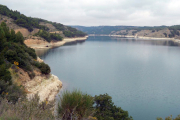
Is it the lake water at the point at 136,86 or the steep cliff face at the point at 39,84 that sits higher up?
the steep cliff face at the point at 39,84

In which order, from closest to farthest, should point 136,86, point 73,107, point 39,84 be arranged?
point 73,107 → point 39,84 → point 136,86

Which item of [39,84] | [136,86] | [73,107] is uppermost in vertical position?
[73,107]

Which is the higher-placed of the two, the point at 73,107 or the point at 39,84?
the point at 73,107

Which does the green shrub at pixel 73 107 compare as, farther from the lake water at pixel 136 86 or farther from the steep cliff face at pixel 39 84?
the steep cliff face at pixel 39 84

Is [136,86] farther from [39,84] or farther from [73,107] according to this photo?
[73,107]

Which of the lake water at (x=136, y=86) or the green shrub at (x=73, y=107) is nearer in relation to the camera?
the green shrub at (x=73, y=107)

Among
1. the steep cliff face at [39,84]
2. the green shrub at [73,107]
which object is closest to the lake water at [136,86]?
the steep cliff face at [39,84]

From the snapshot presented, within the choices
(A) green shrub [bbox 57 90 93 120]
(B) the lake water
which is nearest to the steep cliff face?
(B) the lake water

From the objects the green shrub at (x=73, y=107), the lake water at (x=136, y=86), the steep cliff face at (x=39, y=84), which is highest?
the green shrub at (x=73, y=107)

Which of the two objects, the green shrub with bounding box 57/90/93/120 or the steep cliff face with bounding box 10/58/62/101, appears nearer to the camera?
the green shrub with bounding box 57/90/93/120

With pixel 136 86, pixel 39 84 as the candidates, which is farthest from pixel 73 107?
pixel 136 86

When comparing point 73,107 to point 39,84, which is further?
point 39,84

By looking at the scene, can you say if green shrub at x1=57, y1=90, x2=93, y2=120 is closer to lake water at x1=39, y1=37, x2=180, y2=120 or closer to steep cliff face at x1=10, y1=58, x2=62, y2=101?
lake water at x1=39, y1=37, x2=180, y2=120

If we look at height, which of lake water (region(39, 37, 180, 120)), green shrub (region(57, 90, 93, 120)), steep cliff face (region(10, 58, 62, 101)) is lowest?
lake water (region(39, 37, 180, 120))
